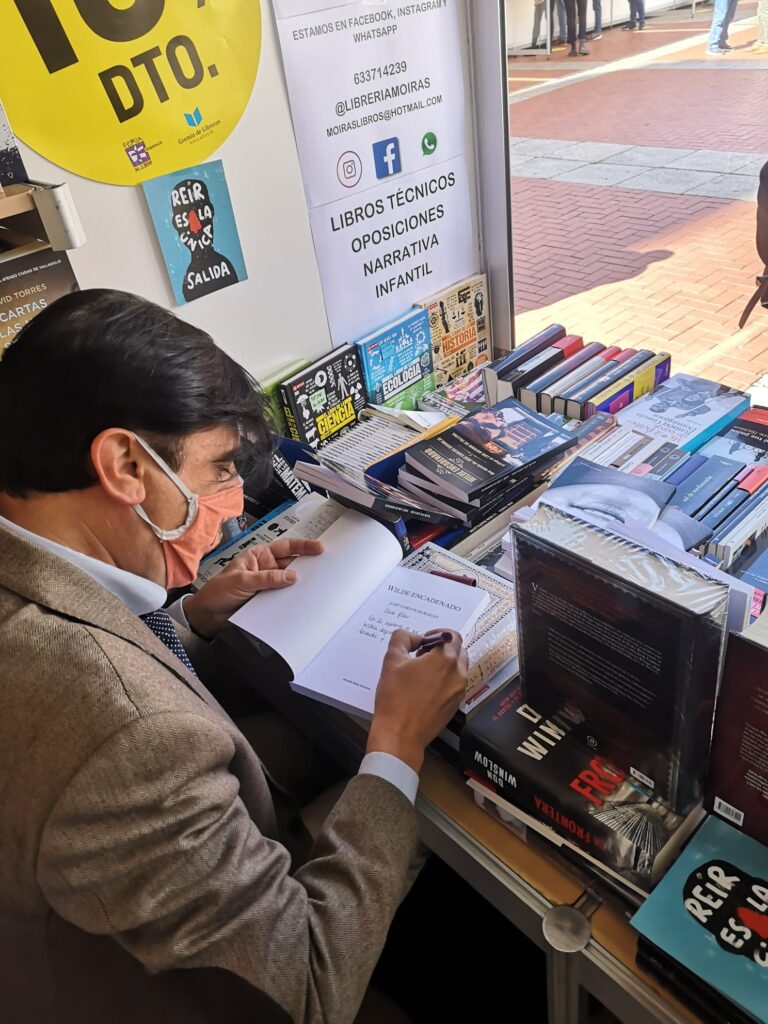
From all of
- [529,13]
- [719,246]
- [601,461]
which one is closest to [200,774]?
[601,461]

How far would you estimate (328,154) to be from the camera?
5.46 ft

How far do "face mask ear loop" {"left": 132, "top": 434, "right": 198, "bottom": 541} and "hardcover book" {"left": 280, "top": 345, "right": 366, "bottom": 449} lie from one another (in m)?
0.78

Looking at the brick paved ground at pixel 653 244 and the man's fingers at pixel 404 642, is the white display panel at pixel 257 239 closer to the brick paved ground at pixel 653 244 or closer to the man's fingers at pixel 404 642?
the man's fingers at pixel 404 642

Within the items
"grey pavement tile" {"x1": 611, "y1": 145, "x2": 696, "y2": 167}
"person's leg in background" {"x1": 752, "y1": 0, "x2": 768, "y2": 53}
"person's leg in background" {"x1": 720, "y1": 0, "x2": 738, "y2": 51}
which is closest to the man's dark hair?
"grey pavement tile" {"x1": 611, "y1": 145, "x2": 696, "y2": 167}

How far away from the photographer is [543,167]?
6457 mm

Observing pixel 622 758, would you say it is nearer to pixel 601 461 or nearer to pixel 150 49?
pixel 601 461

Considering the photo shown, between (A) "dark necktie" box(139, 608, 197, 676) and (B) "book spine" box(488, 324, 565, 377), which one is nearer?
(A) "dark necktie" box(139, 608, 197, 676)

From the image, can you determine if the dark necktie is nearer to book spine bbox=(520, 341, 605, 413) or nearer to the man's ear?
the man's ear

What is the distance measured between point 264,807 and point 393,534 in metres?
0.52

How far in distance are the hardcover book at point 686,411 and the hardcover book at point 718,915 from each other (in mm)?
853

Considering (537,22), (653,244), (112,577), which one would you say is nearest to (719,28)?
(537,22)

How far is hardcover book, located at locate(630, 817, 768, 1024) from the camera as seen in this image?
745 mm


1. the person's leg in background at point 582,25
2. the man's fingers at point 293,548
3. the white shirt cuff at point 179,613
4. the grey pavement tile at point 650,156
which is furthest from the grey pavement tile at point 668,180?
the person's leg in background at point 582,25

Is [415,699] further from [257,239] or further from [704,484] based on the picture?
[257,239]
